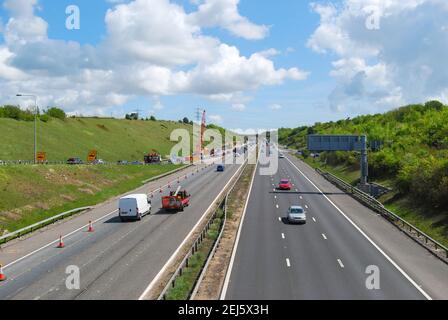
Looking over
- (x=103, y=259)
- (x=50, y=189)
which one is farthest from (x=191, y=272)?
(x=50, y=189)

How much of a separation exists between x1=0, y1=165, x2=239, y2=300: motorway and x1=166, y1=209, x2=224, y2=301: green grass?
1.55 m

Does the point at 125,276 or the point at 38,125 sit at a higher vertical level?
the point at 38,125

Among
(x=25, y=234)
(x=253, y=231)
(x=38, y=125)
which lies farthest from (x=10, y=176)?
(x=38, y=125)

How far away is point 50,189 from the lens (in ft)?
176

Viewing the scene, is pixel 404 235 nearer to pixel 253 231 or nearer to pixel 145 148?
pixel 253 231

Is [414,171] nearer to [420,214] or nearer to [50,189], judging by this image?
[420,214]

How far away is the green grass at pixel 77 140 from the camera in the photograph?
305ft

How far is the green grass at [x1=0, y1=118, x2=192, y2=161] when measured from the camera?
9311 cm

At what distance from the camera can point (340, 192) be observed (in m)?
64.4

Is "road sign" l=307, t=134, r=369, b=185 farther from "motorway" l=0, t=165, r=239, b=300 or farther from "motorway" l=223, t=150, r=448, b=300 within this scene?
"motorway" l=0, t=165, r=239, b=300

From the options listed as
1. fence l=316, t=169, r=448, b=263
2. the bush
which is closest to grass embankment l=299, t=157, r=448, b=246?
fence l=316, t=169, r=448, b=263
